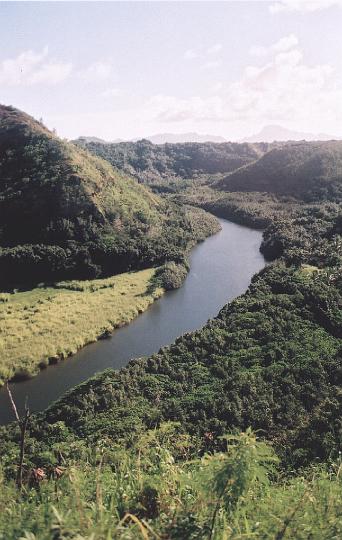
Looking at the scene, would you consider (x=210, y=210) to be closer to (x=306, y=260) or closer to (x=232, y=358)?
(x=306, y=260)

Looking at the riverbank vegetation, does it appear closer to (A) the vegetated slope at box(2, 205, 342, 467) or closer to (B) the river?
(A) the vegetated slope at box(2, 205, 342, 467)

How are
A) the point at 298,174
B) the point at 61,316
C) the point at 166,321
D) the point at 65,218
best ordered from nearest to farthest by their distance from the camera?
1. the point at 61,316
2. the point at 166,321
3. the point at 65,218
4. the point at 298,174

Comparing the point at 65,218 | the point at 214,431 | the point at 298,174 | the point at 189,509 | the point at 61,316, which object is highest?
the point at 298,174

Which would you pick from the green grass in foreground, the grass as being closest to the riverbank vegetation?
the green grass in foreground

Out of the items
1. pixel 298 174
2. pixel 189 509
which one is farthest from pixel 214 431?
pixel 298 174

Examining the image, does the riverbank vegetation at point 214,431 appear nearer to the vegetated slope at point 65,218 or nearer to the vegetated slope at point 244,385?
the vegetated slope at point 244,385

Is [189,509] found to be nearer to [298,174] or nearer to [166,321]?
[166,321]

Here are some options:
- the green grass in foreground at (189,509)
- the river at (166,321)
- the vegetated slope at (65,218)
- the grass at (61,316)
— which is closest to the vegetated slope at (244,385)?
the river at (166,321)
